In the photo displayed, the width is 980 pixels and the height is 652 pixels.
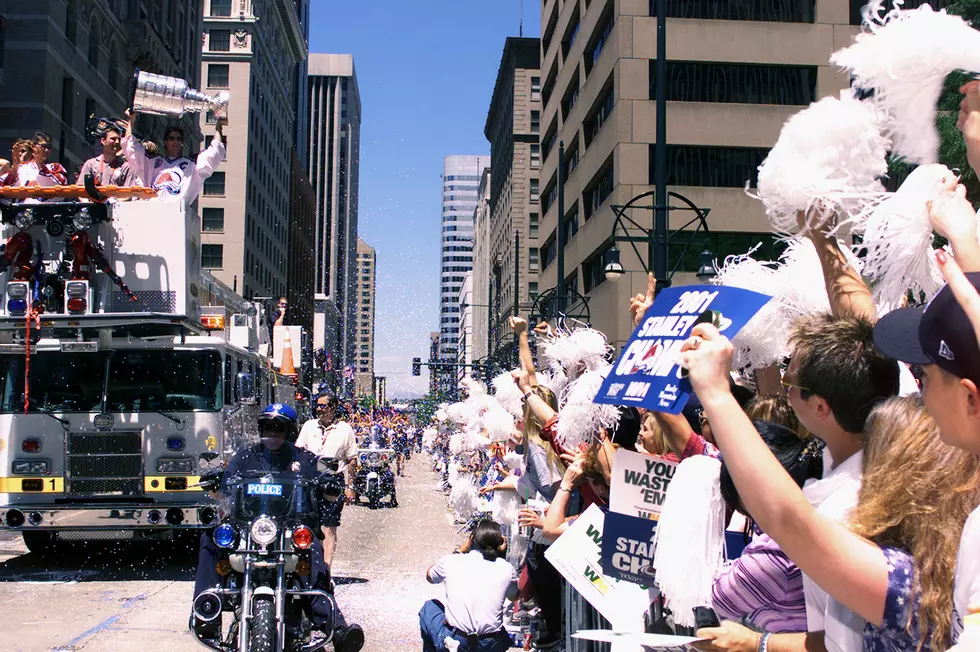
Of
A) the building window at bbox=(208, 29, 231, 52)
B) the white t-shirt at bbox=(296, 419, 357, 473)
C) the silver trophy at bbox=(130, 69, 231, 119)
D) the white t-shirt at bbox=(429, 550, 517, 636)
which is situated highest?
the building window at bbox=(208, 29, 231, 52)

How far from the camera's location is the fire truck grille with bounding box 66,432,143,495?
39.8 ft

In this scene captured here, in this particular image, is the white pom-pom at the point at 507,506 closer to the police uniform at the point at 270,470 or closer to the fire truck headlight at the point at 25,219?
the police uniform at the point at 270,470

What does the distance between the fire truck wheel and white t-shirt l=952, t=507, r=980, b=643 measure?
13384 mm

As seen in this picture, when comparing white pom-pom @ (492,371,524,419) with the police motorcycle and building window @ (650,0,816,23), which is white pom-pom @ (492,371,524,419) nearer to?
the police motorcycle

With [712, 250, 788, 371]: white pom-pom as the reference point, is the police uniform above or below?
below

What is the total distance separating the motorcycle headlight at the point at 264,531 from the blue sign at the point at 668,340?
13.2ft

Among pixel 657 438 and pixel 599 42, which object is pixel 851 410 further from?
pixel 599 42

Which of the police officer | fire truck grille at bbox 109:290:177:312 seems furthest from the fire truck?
the police officer

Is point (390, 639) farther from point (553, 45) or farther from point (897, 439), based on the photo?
point (553, 45)

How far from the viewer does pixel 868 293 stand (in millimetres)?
3258

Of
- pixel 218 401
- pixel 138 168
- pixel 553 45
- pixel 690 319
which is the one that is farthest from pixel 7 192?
pixel 553 45

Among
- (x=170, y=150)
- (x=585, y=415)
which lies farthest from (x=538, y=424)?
(x=170, y=150)

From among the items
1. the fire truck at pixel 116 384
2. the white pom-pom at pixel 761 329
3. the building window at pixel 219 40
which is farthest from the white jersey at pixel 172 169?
the building window at pixel 219 40

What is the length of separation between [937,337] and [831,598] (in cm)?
83
